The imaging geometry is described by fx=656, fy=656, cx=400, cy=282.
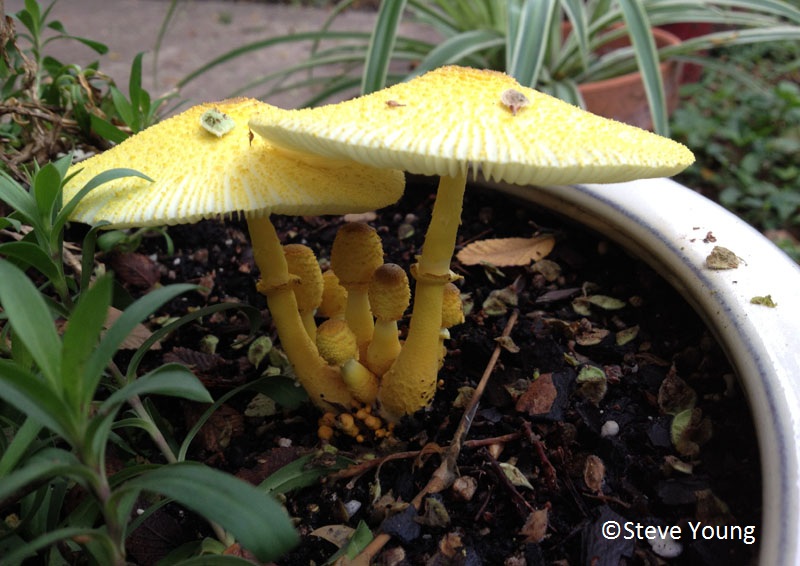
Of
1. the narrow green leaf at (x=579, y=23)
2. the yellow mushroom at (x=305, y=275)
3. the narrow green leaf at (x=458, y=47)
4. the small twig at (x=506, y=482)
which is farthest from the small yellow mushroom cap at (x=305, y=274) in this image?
the narrow green leaf at (x=579, y=23)

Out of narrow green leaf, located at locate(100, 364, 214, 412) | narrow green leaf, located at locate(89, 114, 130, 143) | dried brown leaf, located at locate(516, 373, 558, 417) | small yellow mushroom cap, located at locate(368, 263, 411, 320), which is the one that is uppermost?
narrow green leaf, located at locate(89, 114, 130, 143)

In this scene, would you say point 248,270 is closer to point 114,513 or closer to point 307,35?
point 114,513

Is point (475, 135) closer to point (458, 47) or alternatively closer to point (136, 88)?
point (136, 88)

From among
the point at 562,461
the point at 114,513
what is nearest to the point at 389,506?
the point at 562,461

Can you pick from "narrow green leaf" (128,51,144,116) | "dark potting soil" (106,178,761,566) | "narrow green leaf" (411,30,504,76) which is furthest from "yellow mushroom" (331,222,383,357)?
"narrow green leaf" (411,30,504,76)

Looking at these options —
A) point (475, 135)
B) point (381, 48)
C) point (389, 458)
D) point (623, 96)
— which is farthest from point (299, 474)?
point (623, 96)

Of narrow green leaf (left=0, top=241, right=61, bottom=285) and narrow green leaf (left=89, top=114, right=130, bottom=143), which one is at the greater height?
narrow green leaf (left=89, top=114, right=130, bottom=143)

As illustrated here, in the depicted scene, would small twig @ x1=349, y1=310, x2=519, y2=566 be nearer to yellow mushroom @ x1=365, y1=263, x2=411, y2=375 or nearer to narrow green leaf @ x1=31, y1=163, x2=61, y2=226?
yellow mushroom @ x1=365, y1=263, x2=411, y2=375
